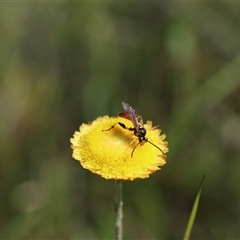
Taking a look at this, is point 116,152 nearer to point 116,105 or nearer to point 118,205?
point 118,205

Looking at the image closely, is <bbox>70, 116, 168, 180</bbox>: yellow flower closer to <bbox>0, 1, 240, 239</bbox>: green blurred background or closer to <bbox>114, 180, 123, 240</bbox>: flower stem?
<bbox>114, 180, 123, 240</bbox>: flower stem

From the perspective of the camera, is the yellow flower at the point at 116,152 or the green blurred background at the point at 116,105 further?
the green blurred background at the point at 116,105

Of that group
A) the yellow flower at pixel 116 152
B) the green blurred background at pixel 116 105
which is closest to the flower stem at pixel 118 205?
the yellow flower at pixel 116 152

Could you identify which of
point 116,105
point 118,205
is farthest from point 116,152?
point 116,105

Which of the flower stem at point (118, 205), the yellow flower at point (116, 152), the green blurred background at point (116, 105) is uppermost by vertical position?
the green blurred background at point (116, 105)

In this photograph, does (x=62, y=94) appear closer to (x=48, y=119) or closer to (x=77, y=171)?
(x=48, y=119)

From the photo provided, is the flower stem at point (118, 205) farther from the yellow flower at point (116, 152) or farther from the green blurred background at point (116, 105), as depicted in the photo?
the green blurred background at point (116, 105)

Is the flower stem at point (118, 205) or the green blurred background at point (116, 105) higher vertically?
the green blurred background at point (116, 105)
